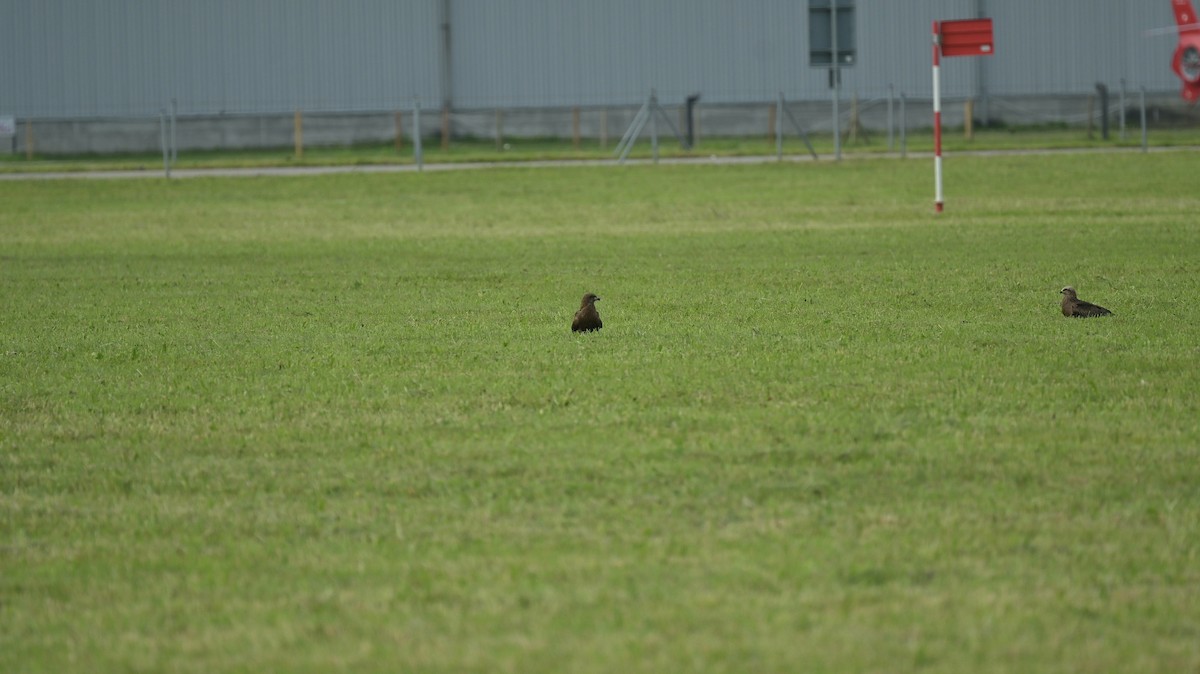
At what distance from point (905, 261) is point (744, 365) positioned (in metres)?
6.83

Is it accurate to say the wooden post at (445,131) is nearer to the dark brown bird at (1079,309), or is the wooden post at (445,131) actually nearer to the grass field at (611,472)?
the grass field at (611,472)

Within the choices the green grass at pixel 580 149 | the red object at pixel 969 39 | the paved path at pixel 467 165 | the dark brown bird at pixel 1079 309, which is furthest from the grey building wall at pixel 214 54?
the dark brown bird at pixel 1079 309

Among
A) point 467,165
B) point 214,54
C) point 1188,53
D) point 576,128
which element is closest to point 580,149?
point 576,128

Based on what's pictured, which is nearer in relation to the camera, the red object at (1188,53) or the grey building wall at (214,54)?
the red object at (1188,53)

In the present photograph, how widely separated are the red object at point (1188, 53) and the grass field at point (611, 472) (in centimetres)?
3653

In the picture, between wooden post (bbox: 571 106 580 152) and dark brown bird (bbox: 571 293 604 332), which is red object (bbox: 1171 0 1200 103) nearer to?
wooden post (bbox: 571 106 580 152)

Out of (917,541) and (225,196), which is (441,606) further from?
(225,196)

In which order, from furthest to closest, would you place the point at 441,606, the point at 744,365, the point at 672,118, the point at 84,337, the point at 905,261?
1. the point at 672,118
2. the point at 905,261
3. the point at 84,337
4. the point at 744,365
5. the point at 441,606

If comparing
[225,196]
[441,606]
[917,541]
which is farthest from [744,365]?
[225,196]

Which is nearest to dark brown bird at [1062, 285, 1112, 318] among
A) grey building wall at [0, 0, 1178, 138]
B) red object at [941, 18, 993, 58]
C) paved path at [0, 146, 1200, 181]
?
red object at [941, 18, 993, 58]

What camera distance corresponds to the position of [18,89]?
50906mm

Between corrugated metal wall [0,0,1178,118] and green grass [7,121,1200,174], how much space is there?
269 cm

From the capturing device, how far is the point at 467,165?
36781 millimetres

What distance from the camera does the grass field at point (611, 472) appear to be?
15.6 feet
